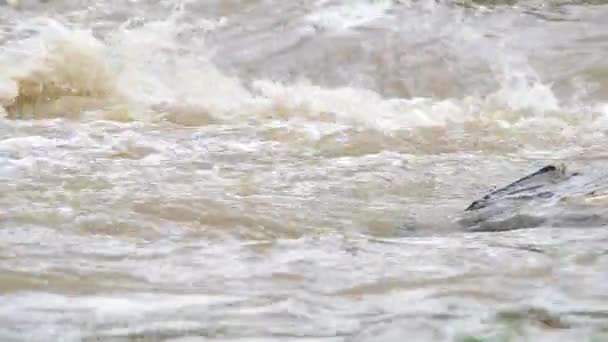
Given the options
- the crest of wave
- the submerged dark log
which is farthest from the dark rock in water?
the crest of wave

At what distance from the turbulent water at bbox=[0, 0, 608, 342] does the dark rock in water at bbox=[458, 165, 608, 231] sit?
3.7 inches

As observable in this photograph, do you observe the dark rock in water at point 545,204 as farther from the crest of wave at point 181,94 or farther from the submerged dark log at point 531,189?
the crest of wave at point 181,94

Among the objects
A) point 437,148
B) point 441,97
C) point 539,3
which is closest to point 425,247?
point 437,148

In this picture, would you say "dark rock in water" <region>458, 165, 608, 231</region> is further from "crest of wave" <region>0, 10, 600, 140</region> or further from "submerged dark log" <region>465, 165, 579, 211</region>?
"crest of wave" <region>0, 10, 600, 140</region>

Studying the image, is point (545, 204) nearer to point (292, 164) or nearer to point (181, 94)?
point (292, 164)

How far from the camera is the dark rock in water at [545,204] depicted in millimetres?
→ 3477

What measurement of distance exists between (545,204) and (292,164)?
1.69 m

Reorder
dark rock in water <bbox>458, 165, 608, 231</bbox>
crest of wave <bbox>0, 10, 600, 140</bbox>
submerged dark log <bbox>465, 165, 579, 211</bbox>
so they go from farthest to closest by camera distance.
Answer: crest of wave <bbox>0, 10, 600, 140</bbox>, submerged dark log <bbox>465, 165, 579, 211</bbox>, dark rock in water <bbox>458, 165, 608, 231</bbox>

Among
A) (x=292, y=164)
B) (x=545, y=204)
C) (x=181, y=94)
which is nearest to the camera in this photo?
(x=545, y=204)

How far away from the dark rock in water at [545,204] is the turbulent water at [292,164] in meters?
0.10

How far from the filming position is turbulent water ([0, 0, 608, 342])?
2469 millimetres

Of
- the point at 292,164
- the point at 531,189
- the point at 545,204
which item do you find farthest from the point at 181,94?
the point at 545,204

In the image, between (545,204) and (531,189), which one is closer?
(545,204)

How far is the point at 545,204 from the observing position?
3648 mm
